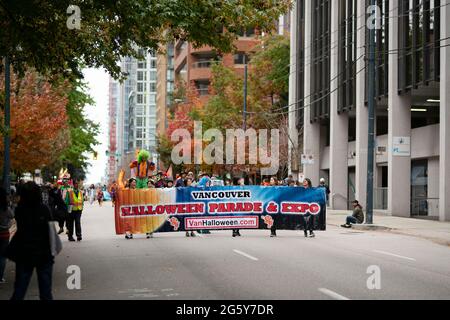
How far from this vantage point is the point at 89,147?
6881 centimetres

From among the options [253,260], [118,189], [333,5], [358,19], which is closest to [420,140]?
[358,19]

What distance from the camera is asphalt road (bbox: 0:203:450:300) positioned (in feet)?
37.9

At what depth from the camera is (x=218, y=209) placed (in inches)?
939

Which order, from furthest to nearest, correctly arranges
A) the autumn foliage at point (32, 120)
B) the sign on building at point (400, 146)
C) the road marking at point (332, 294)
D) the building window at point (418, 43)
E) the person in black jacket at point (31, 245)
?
the autumn foliage at point (32, 120), the sign on building at point (400, 146), the building window at point (418, 43), the road marking at point (332, 294), the person in black jacket at point (31, 245)

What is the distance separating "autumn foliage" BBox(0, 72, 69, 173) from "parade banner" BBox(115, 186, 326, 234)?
15.8 meters

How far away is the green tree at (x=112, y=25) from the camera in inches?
609

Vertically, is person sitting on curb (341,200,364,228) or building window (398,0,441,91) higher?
building window (398,0,441,91)

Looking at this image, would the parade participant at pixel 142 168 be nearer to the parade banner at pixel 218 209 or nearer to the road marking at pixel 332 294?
the parade banner at pixel 218 209

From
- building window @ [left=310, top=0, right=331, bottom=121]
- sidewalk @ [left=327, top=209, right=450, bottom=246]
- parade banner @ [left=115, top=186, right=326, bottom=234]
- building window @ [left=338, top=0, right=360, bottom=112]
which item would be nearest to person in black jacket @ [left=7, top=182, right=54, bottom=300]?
parade banner @ [left=115, top=186, right=326, bottom=234]

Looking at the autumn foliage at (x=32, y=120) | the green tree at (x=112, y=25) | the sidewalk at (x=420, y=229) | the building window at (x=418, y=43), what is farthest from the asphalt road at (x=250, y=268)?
the autumn foliage at (x=32, y=120)

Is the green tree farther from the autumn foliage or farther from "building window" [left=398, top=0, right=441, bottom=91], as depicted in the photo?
"building window" [left=398, top=0, right=441, bottom=91]

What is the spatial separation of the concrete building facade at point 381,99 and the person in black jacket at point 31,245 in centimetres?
2168

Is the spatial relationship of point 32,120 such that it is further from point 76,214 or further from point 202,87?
point 202,87
